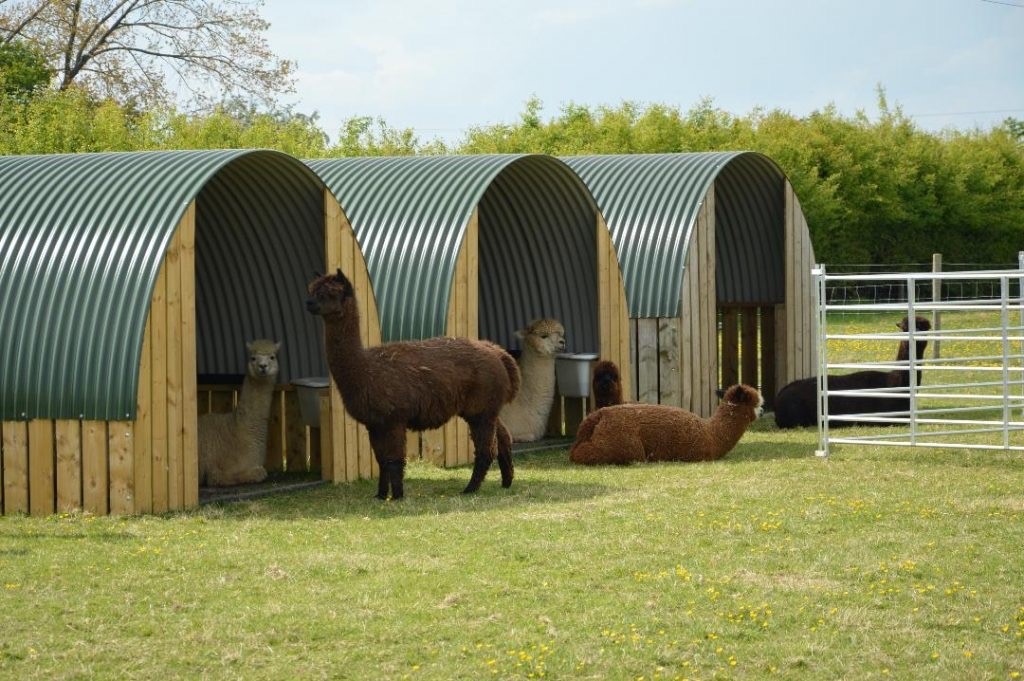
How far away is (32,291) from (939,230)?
37444 mm

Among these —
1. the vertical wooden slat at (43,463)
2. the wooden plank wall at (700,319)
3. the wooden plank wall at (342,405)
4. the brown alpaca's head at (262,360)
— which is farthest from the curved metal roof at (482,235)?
the vertical wooden slat at (43,463)

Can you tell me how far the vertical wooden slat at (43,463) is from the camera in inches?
474

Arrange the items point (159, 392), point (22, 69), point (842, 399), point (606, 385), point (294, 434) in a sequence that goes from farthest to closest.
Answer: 1. point (22, 69)
2. point (842, 399)
3. point (606, 385)
4. point (294, 434)
5. point (159, 392)

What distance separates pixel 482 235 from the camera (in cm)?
1886

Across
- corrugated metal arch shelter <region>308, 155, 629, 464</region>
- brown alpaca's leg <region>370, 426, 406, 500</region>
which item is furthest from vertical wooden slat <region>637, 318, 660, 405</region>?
brown alpaca's leg <region>370, 426, 406, 500</region>

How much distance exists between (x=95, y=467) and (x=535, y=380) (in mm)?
7030

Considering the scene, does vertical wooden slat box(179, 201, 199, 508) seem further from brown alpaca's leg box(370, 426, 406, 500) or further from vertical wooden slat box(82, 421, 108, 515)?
brown alpaca's leg box(370, 426, 406, 500)

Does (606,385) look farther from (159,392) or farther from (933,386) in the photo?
(159,392)

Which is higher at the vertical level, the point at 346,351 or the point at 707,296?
the point at 707,296

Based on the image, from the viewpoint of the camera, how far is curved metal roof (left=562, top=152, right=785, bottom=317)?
19.2m

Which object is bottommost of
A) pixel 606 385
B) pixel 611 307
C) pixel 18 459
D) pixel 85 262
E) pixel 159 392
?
pixel 18 459

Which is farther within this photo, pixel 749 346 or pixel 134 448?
pixel 749 346

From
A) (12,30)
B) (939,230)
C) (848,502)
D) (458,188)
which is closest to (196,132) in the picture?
(12,30)

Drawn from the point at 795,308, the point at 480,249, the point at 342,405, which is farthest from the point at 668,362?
the point at 342,405
